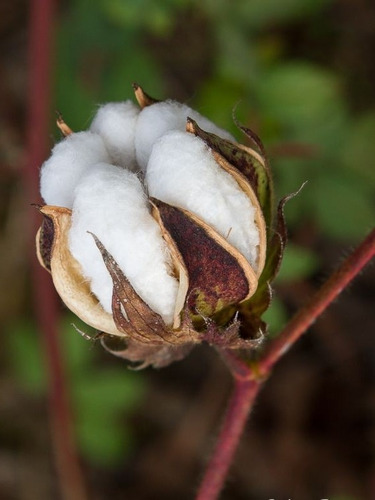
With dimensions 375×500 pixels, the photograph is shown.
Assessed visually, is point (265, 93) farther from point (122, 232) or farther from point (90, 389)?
point (122, 232)

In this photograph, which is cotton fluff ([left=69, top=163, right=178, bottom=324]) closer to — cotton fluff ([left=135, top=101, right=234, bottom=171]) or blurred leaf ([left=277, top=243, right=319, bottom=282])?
cotton fluff ([left=135, top=101, right=234, bottom=171])

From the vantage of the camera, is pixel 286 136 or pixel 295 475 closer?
pixel 286 136

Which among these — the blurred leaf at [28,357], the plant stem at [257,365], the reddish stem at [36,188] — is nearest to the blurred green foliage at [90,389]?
the blurred leaf at [28,357]

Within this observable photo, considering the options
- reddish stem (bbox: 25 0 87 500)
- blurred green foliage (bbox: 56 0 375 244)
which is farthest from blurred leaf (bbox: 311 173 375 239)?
reddish stem (bbox: 25 0 87 500)

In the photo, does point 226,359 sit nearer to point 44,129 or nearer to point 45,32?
point 44,129

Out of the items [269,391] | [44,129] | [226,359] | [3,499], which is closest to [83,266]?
[226,359]

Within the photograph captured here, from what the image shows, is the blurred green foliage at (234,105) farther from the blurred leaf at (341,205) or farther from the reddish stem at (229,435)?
the reddish stem at (229,435)
